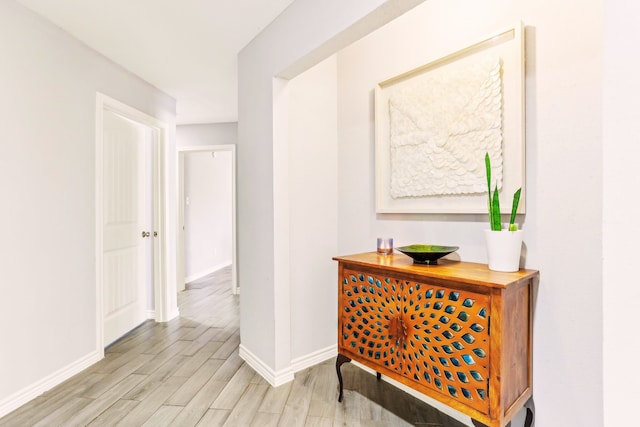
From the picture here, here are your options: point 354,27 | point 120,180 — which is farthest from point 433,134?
point 120,180

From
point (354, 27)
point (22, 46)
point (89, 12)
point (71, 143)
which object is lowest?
point (71, 143)

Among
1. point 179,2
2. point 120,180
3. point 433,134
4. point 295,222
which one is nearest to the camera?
point 433,134

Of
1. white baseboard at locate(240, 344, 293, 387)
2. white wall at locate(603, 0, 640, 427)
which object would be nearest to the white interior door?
white baseboard at locate(240, 344, 293, 387)

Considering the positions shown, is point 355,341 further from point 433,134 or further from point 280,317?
point 433,134

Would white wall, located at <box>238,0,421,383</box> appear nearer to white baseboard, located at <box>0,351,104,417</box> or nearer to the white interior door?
white baseboard, located at <box>0,351,104,417</box>

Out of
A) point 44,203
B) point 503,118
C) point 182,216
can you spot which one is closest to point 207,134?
point 182,216

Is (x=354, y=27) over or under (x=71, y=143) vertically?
over

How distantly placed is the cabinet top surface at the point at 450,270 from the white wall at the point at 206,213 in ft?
13.1

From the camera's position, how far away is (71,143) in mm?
2213

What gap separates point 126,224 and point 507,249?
3112 millimetres

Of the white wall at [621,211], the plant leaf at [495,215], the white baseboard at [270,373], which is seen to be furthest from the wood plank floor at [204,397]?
the white wall at [621,211]

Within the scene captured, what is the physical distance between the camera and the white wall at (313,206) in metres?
2.25

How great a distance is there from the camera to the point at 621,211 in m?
0.56

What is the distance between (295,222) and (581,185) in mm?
1583
